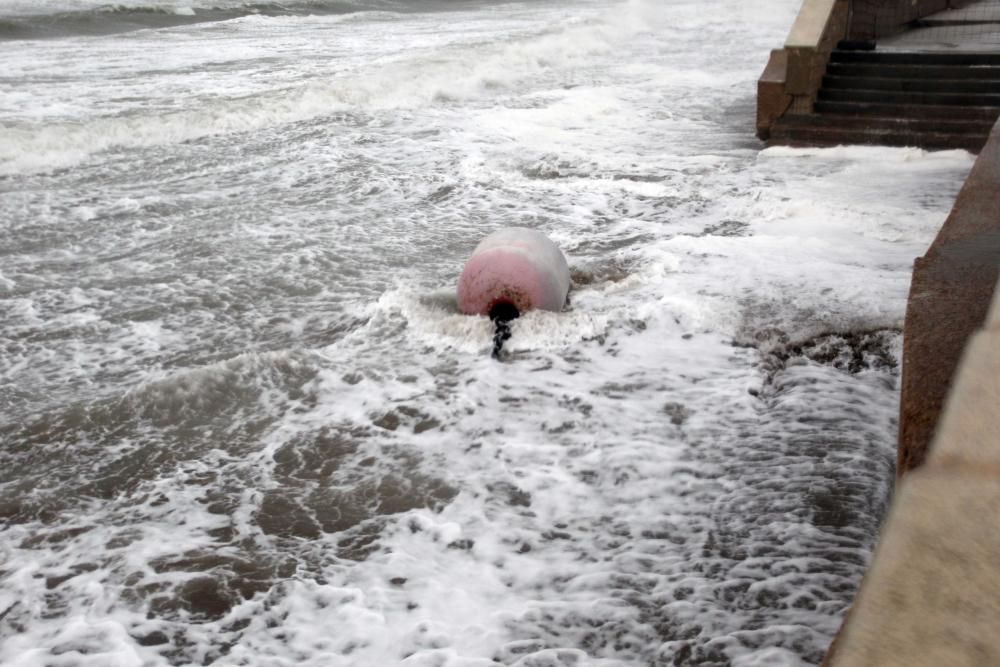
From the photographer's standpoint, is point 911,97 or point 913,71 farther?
point 913,71

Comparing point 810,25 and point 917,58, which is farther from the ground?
point 810,25

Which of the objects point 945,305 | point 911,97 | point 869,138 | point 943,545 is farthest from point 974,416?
point 911,97

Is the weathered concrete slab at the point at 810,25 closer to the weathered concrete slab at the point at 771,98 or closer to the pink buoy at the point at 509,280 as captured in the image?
the weathered concrete slab at the point at 771,98

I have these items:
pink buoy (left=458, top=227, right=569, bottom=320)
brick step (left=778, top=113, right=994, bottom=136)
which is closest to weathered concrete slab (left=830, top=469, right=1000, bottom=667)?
pink buoy (left=458, top=227, right=569, bottom=320)

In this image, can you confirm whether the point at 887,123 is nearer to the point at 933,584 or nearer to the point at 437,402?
the point at 437,402

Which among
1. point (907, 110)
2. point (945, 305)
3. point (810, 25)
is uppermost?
point (810, 25)

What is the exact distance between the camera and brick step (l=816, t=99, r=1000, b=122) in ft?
37.9

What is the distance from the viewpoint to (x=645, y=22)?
30.0 metres

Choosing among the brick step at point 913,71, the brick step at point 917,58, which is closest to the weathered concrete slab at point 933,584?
the brick step at point 913,71

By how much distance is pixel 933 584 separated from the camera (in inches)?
66.9

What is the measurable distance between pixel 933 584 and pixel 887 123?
37.5ft

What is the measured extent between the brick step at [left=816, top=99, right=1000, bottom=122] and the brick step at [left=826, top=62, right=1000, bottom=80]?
67 centimetres

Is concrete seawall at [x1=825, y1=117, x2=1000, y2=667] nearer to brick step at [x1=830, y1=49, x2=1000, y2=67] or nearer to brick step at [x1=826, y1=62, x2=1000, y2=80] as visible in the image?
brick step at [x1=826, y1=62, x2=1000, y2=80]

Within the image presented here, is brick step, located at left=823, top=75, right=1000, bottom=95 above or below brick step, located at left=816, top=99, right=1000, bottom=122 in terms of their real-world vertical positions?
above
